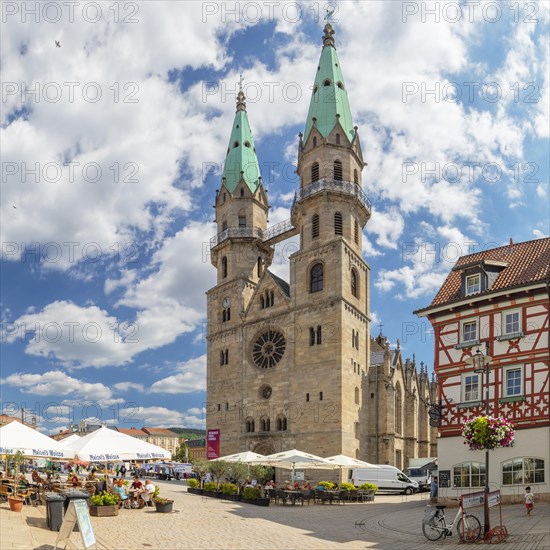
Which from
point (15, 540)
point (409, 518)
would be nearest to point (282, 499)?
point (409, 518)

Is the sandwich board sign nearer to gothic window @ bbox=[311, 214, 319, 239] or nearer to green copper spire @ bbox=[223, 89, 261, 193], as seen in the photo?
gothic window @ bbox=[311, 214, 319, 239]

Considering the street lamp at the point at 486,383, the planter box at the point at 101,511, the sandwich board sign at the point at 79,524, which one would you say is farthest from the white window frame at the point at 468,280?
the sandwich board sign at the point at 79,524

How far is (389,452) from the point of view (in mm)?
52094

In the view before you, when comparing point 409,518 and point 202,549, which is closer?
point 202,549

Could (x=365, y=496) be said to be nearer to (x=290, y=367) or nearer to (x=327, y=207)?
(x=290, y=367)

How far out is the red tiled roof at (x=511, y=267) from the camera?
29.2 metres

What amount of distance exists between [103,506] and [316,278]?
35.3 m

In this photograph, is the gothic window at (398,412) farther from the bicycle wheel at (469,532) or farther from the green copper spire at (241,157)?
the bicycle wheel at (469,532)

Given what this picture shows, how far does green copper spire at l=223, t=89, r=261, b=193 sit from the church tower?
1.31ft

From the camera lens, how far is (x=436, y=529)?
18.9 metres

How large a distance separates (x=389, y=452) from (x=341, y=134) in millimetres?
27875

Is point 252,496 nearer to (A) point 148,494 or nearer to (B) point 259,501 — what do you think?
(B) point 259,501

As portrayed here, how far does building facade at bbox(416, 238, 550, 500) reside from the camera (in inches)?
1088

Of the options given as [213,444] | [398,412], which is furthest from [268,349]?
[398,412]
